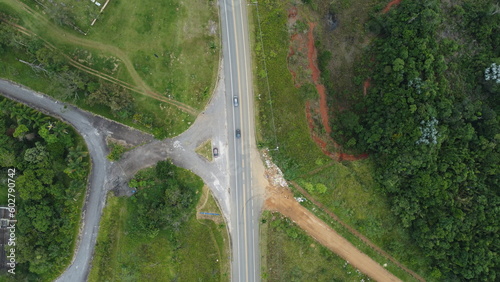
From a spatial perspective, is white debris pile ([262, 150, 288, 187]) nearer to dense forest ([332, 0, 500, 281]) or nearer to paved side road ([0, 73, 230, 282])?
paved side road ([0, 73, 230, 282])

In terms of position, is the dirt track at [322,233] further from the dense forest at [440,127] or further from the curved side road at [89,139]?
the curved side road at [89,139]

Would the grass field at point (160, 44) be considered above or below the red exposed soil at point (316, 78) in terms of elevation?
above

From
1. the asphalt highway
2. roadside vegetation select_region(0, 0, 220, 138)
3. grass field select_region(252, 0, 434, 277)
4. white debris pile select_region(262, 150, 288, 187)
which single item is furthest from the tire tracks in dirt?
roadside vegetation select_region(0, 0, 220, 138)

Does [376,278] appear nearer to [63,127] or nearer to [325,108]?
[325,108]

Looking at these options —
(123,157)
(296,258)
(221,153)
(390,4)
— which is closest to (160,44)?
(123,157)

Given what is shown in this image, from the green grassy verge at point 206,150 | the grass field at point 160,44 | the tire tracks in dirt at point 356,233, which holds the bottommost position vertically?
the tire tracks in dirt at point 356,233

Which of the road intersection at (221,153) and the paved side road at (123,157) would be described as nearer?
the paved side road at (123,157)

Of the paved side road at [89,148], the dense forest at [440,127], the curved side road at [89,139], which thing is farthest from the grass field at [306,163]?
the paved side road at [89,148]
